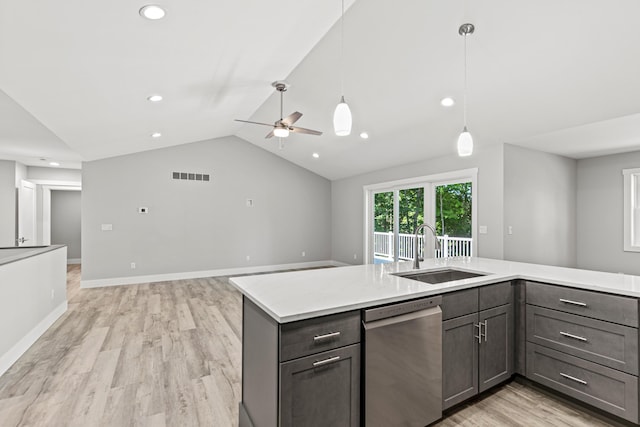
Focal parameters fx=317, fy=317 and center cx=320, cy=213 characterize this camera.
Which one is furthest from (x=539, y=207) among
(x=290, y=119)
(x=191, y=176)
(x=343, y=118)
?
(x=191, y=176)

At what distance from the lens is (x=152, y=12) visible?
7.19 ft

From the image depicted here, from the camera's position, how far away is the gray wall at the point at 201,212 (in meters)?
6.28

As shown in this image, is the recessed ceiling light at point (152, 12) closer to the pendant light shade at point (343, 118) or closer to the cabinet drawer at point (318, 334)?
the pendant light shade at point (343, 118)

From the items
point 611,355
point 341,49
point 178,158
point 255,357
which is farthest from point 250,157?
point 611,355

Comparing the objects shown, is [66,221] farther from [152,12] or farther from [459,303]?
[459,303]

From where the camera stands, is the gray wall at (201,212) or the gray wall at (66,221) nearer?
the gray wall at (201,212)

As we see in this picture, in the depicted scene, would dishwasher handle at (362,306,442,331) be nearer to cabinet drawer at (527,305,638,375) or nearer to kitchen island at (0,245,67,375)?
cabinet drawer at (527,305,638,375)

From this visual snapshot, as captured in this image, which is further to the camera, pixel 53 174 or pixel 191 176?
pixel 53 174

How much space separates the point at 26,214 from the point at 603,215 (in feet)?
37.4

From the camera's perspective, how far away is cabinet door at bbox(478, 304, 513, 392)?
91.4 inches

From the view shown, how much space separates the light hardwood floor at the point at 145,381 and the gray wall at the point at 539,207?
2.83 meters


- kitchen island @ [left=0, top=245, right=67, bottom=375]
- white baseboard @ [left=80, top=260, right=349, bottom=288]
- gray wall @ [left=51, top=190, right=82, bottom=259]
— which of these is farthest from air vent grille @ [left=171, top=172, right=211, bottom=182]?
gray wall @ [left=51, top=190, right=82, bottom=259]

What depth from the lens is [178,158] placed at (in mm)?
6898

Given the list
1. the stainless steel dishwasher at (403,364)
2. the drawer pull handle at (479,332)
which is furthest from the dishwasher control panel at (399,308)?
the drawer pull handle at (479,332)
